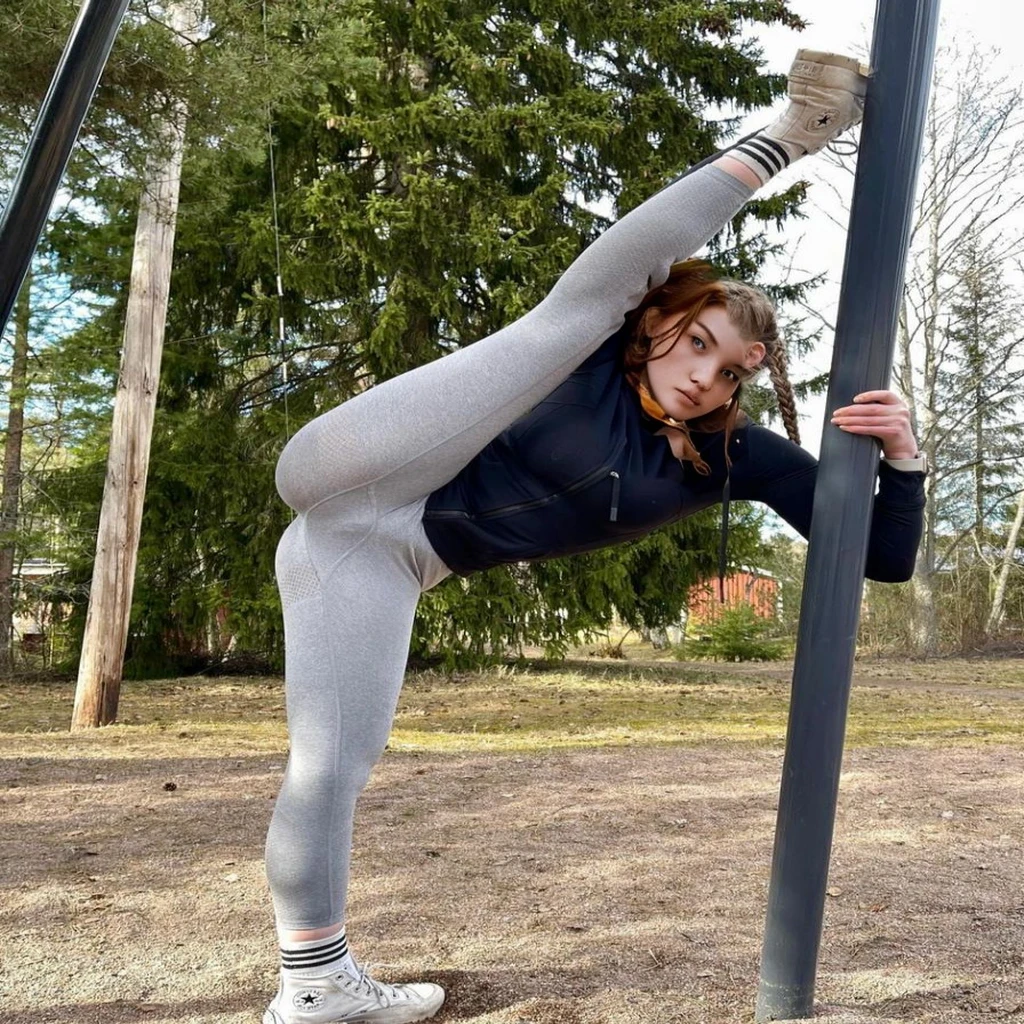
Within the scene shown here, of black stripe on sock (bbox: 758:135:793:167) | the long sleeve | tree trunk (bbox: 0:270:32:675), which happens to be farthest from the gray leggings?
tree trunk (bbox: 0:270:32:675)

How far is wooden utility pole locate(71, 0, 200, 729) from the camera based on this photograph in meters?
7.66

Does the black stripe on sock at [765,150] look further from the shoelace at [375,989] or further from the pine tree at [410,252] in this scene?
the pine tree at [410,252]

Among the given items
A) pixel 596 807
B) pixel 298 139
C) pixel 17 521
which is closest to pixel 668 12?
pixel 298 139

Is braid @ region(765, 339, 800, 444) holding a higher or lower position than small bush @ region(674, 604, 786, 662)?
higher

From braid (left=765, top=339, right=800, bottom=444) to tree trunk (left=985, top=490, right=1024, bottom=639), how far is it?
17176 millimetres

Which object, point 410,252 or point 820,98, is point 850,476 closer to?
point 820,98

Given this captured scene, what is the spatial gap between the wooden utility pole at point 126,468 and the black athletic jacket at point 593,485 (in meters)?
6.00

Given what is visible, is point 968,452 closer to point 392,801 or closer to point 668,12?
point 668,12

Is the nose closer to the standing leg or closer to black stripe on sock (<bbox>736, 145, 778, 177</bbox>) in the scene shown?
black stripe on sock (<bbox>736, 145, 778, 177</bbox>)

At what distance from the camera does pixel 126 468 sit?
7664 millimetres

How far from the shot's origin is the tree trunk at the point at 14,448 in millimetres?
11000

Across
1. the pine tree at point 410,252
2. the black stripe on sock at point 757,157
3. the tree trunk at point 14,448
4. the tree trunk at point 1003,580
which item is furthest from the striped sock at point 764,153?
the tree trunk at point 1003,580

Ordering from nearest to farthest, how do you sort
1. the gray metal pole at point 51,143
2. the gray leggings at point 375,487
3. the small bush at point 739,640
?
the gray leggings at point 375,487
the gray metal pole at point 51,143
the small bush at point 739,640

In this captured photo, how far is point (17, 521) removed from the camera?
1116 cm
